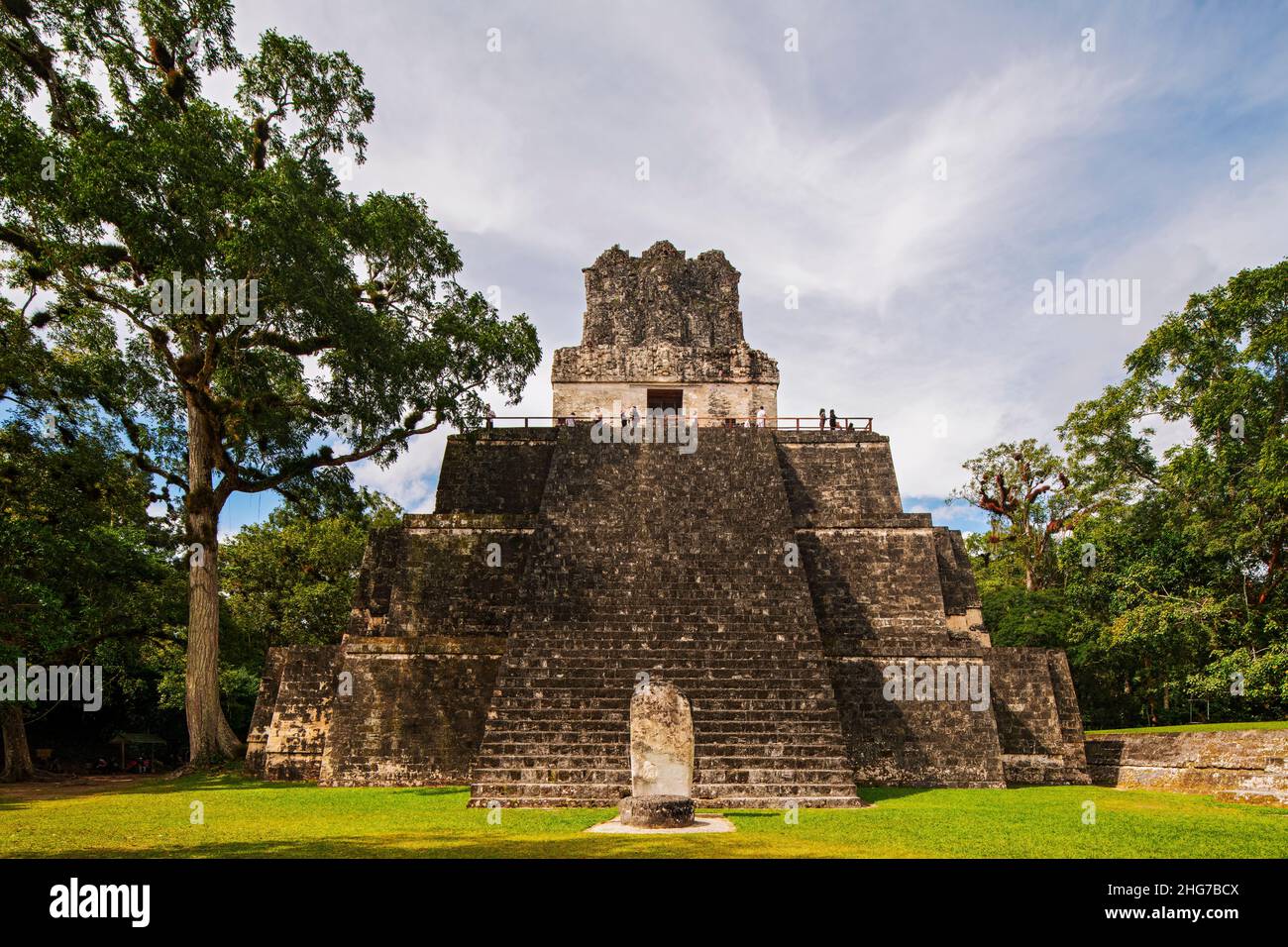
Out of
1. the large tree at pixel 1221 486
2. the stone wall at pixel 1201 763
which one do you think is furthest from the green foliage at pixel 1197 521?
the stone wall at pixel 1201 763

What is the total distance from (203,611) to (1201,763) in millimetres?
14404

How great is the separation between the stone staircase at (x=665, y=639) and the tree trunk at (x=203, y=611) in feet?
18.2

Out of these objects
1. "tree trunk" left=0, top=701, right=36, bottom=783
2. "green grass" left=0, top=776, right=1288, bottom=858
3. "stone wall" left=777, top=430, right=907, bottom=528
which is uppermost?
"stone wall" left=777, top=430, right=907, bottom=528

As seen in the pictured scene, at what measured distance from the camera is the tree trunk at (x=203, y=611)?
44.4 feet

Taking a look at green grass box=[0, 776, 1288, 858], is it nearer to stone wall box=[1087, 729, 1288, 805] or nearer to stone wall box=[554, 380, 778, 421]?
stone wall box=[1087, 729, 1288, 805]

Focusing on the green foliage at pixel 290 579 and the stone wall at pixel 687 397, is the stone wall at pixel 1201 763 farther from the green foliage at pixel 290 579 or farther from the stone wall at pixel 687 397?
the green foliage at pixel 290 579

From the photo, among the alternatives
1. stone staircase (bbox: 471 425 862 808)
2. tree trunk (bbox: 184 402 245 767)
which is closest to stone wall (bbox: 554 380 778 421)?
stone staircase (bbox: 471 425 862 808)

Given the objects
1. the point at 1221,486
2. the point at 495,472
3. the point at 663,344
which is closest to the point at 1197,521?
the point at 1221,486

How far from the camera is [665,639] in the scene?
1127cm

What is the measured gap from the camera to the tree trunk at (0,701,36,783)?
1453 cm

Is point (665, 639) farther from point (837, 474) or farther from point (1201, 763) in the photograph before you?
point (1201, 763)

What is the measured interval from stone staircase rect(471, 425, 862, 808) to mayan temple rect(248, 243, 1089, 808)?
31mm

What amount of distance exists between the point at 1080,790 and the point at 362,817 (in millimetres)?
8977

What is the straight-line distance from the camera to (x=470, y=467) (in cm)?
1645
